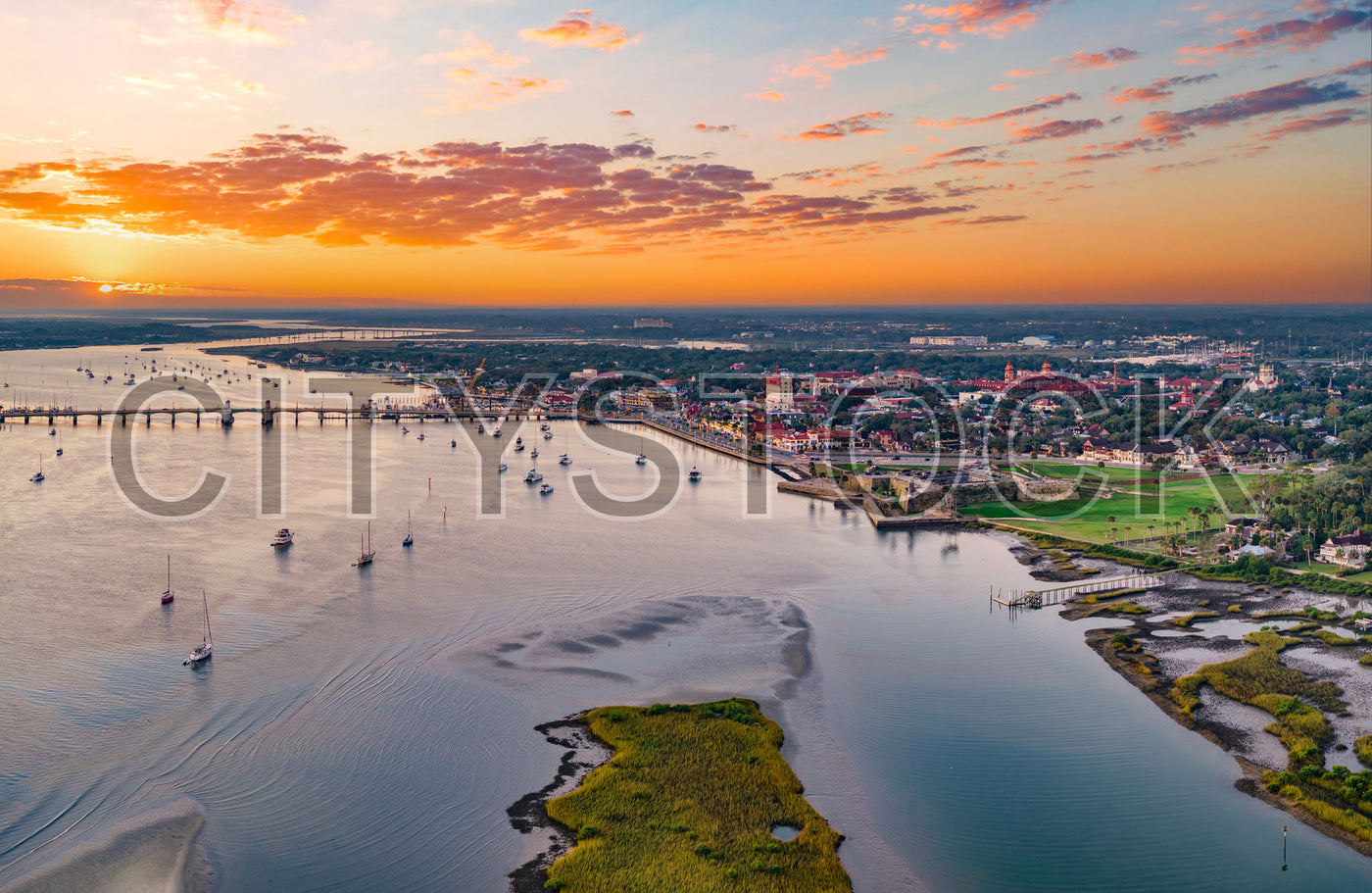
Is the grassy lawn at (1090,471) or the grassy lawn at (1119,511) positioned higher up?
the grassy lawn at (1090,471)

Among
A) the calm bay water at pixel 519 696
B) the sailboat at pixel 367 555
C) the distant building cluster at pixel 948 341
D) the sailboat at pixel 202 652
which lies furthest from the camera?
the distant building cluster at pixel 948 341

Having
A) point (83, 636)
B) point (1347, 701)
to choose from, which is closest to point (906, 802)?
point (1347, 701)

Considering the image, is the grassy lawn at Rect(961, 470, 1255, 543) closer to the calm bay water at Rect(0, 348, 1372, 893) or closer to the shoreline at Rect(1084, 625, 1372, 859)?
the calm bay water at Rect(0, 348, 1372, 893)

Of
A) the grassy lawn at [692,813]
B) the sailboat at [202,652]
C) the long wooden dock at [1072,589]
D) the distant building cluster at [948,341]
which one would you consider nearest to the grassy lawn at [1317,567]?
the long wooden dock at [1072,589]

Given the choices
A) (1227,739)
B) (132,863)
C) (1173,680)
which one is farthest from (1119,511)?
(132,863)

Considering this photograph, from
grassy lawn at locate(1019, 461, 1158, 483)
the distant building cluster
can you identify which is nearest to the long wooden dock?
grassy lawn at locate(1019, 461, 1158, 483)

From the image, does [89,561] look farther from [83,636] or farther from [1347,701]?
[1347,701]

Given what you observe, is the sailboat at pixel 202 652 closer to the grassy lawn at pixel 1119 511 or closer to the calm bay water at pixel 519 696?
the calm bay water at pixel 519 696
